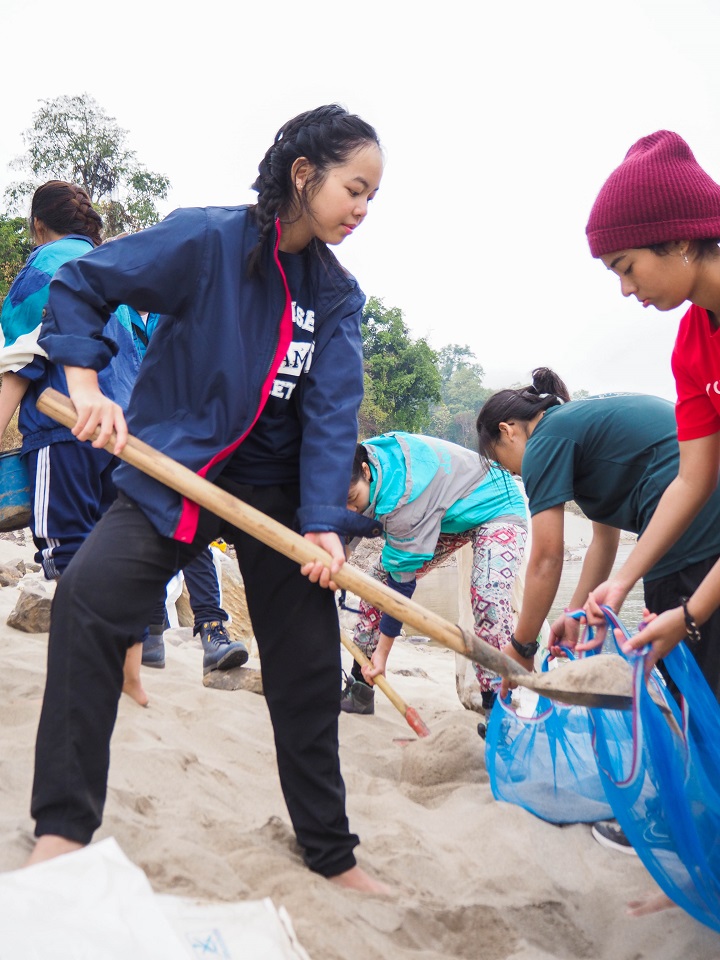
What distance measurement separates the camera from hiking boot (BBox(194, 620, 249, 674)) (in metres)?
4.14

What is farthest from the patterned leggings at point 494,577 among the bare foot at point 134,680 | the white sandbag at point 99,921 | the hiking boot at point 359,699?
the white sandbag at point 99,921

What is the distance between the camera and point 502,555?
394cm

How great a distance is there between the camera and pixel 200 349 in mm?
2061

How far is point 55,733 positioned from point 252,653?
402 cm

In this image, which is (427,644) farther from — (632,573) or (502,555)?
(632,573)

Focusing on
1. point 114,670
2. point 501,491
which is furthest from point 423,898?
point 501,491

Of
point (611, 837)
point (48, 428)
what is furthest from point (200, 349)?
point (611, 837)

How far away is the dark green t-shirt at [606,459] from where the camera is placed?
2707 millimetres

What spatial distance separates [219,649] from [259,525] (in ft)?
7.55

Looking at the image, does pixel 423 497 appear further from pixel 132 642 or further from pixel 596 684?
pixel 132 642

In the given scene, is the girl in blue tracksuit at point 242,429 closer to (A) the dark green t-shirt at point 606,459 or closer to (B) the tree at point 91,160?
(A) the dark green t-shirt at point 606,459

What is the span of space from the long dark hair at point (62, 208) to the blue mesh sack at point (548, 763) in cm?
243

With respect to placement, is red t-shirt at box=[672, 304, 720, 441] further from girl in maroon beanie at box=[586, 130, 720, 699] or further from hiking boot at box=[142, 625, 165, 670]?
hiking boot at box=[142, 625, 165, 670]

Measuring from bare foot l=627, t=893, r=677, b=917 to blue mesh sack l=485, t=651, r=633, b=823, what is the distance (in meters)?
0.50
